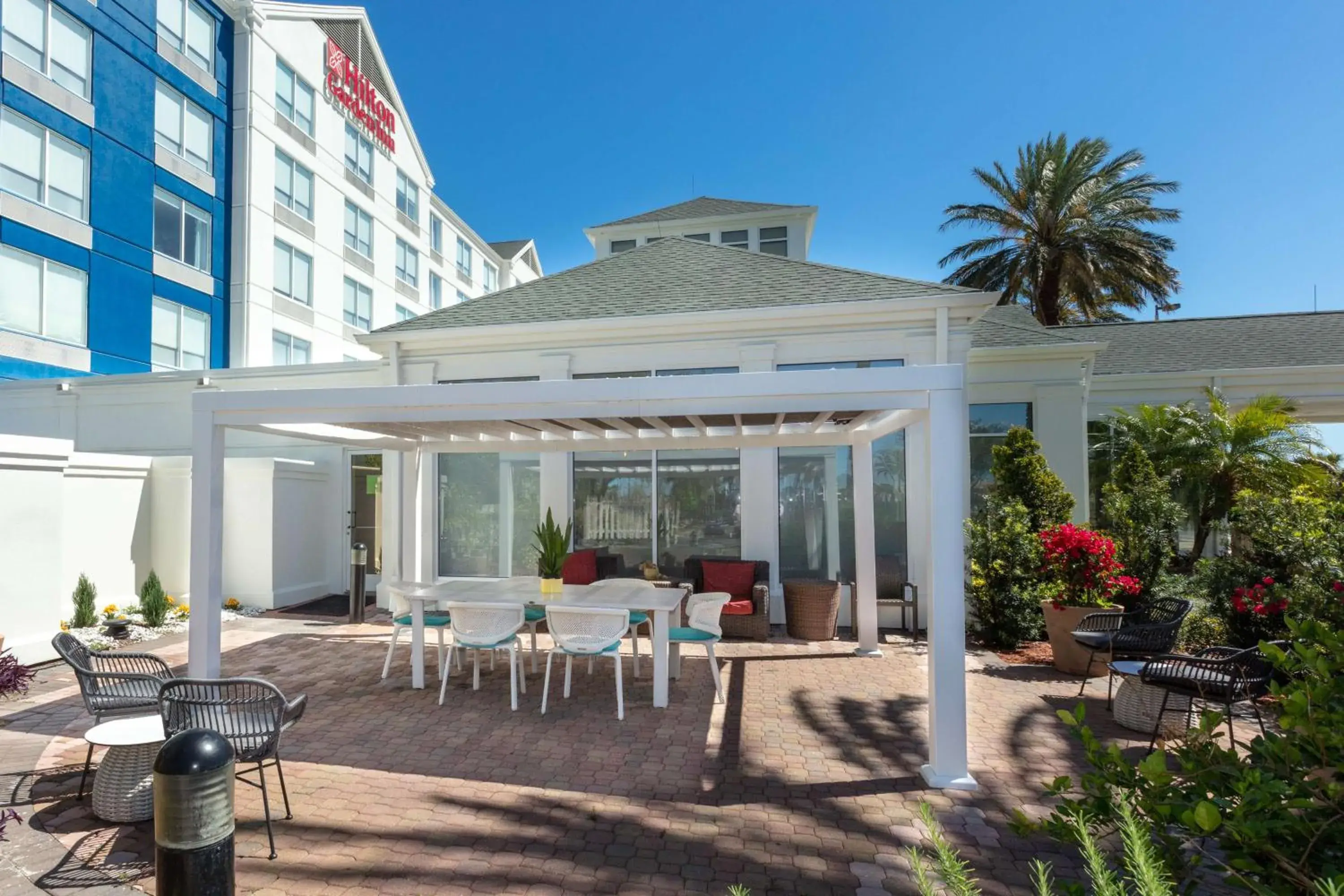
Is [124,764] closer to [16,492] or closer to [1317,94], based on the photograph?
[16,492]

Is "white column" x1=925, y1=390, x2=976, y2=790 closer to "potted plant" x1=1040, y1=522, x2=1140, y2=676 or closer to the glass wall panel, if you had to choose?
"potted plant" x1=1040, y1=522, x2=1140, y2=676

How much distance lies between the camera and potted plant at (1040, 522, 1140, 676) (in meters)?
7.45

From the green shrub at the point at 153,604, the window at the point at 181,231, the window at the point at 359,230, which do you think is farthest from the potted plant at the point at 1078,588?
the window at the point at 359,230

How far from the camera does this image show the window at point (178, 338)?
640 inches

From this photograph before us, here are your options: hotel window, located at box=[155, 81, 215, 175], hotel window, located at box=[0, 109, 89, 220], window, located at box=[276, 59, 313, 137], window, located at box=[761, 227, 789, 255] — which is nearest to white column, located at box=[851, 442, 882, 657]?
window, located at box=[761, 227, 789, 255]

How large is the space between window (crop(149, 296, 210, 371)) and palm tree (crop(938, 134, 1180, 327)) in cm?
2117

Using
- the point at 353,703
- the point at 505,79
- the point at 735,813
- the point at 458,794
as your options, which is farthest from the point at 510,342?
the point at 505,79

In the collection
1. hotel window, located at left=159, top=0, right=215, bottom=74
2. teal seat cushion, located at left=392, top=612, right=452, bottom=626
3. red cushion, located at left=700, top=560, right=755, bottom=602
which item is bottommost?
teal seat cushion, located at left=392, top=612, right=452, bottom=626

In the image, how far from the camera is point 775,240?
15.2 metres

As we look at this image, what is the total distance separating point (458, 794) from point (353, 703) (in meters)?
2.52

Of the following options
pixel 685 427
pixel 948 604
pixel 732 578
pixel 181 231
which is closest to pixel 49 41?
pixel 181 231

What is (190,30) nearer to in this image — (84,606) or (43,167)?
(43,167)

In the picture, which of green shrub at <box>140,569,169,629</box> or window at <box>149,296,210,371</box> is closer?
green shrub at <box>140,569,169,629</box>

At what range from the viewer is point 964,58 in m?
11.6
